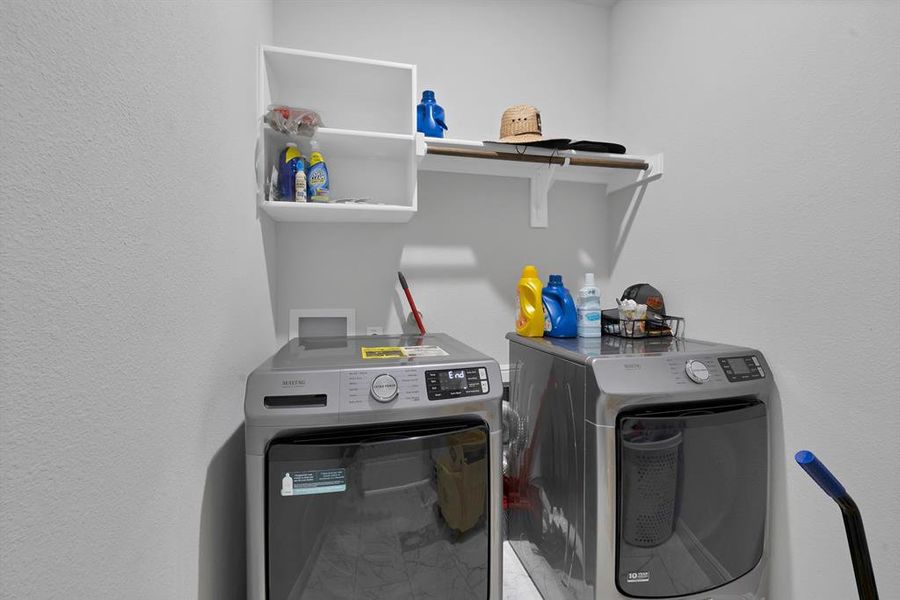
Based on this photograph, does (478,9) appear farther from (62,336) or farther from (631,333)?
(62,336)

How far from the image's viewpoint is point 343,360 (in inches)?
45.2

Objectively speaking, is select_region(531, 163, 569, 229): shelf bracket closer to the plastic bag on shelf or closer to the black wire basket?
the black wire basket

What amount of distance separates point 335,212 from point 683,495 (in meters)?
1.48

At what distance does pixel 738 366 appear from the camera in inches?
48.4

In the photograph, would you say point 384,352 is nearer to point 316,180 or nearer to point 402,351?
point 402,351

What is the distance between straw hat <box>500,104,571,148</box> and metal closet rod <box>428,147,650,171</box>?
0.06 metres

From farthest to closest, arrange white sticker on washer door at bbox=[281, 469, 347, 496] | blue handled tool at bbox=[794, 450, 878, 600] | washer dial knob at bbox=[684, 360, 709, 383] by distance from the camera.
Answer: washer dial knob at bbox=[684, 360, 709, 383], white sticker on washer door at bbox=[281, 469, 347, 496], blue handled tool at bbox=[794, 450, 878, 600]

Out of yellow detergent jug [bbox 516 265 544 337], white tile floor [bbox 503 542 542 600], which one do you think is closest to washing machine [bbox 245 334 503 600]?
white tile floor [bbox 503 542 542 600]

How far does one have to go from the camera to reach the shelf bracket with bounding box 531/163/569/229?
195 centimetres

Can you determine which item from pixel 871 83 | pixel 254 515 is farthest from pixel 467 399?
pixel 871 83

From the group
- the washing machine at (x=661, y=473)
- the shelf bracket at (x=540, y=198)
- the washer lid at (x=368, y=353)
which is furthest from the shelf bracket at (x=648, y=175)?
the washer lid at (x=368, y=353)

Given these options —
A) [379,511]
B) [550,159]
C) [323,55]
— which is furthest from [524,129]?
[379,511]

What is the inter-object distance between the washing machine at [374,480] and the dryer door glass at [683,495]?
38cm

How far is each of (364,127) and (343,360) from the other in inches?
45.2
